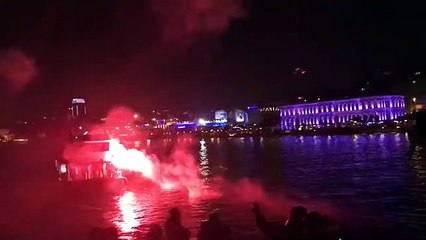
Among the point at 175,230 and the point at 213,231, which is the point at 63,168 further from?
the point at 213,231

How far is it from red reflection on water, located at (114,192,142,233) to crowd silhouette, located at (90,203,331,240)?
4757 mm

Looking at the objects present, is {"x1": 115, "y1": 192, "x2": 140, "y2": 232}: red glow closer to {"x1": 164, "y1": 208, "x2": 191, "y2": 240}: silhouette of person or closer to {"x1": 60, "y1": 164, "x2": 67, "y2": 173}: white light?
{"x1": 164, "y1": 208, "x2": 191, "y2": 240}: silhouette of person

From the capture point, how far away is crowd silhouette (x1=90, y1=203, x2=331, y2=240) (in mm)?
10516

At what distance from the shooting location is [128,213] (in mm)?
21109

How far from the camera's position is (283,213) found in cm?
1991

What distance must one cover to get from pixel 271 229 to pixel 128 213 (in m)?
11.0

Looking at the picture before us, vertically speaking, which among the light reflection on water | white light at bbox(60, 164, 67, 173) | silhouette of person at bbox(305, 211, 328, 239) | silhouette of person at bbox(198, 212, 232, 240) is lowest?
the light reflection on water

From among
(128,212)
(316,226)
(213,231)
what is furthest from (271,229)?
(128,212)

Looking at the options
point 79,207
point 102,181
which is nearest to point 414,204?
point 79,207

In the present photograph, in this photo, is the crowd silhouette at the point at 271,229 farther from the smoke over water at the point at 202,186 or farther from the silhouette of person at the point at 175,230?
the smoke over water at the point at 202,186

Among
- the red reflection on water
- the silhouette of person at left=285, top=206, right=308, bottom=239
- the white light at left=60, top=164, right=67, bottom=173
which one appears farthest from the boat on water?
Answer: the silhouette of person at left=285, top=206, right=308, bottom=239

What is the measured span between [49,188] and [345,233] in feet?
75.1

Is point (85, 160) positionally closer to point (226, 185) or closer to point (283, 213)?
point (226, 185)

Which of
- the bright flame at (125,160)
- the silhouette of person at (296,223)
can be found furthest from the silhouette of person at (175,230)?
the bright flame at (125,160)
